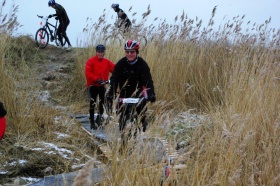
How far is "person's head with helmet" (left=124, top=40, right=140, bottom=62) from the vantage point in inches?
186

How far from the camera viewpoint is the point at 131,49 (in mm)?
4734

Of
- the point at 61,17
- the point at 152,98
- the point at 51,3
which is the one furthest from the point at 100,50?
the point at 51,3

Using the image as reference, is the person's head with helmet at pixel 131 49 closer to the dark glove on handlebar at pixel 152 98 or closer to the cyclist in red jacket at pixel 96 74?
the dark glove on handlebar at pixel 152 98

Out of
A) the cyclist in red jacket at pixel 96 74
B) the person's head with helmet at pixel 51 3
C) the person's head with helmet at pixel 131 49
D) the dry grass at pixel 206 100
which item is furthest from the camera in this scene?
the person's head with helmet at pixel 51 3

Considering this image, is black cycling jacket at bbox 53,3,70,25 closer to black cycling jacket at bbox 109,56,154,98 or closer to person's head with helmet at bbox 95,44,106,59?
person's head with helmet at bbox 95,44,106,59

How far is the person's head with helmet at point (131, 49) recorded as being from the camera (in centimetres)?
472

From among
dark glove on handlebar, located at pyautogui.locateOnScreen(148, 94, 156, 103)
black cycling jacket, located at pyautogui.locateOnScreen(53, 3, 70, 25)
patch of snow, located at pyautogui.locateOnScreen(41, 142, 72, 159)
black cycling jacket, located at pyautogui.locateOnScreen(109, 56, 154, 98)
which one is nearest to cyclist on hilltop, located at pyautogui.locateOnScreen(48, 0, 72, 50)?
black cycling jacket, located at pyautogui.locateOnScreen(53, 3, 70, 25)

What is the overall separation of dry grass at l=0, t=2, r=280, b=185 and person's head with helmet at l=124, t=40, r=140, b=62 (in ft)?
2.77

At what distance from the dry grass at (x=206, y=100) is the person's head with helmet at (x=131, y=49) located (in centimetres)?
84

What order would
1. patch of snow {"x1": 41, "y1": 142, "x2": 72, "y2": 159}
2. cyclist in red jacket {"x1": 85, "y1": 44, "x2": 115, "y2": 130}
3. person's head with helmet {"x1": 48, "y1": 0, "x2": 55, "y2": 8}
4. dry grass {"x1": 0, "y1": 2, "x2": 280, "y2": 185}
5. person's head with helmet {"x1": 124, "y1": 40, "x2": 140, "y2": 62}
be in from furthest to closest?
person's head with helmet {"x1": 48, "y1": 0, "x2": 55, "y2": 8}, cyclist in red jacket {"x1": 85, "y1": 44, "x2": 115, "y2": 130}, person's head with helmet {"x1": 124, "y1": 40, "x2": 140, "y2": 62}, patch of snow {"x1": 41, "y1": 142, "x2": 72, "y2": 159}, dry grass {"x1": 0, "y1": 2, "x2": 280, "y2": 185}

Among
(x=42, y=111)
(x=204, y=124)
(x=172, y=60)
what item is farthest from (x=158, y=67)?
(x=204, y=124)

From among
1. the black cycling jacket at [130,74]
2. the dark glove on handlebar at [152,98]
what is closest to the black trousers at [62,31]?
the black cycling jacket at [130,74]

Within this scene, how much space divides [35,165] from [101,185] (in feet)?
4.98

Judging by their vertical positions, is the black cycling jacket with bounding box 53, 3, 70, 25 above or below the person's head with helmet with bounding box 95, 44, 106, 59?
above
